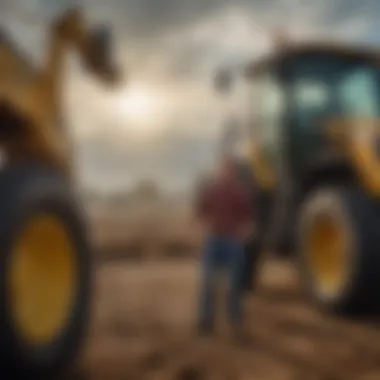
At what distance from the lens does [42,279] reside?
1.37 meters

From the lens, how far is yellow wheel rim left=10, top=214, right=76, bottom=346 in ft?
4.23

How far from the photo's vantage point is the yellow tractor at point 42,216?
128 centimetres

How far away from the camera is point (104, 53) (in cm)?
147

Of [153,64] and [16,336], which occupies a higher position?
[153,64]

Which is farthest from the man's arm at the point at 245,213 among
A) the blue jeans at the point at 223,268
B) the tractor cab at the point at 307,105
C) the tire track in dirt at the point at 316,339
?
the tractor cab at the point at 307,105

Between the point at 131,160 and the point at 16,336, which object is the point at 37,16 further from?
the point at 16,336

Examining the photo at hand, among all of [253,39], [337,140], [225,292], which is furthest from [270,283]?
[253,39]

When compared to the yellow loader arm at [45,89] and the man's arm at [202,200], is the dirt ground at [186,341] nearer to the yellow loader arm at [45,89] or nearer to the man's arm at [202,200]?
the man's arm at [202,200]

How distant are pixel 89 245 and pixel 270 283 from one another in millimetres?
417

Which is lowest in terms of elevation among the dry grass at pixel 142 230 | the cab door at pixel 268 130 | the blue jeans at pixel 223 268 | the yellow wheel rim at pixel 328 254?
the blue jeans at pixel 223 268

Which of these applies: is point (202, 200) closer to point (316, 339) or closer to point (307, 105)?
point (316, 339)

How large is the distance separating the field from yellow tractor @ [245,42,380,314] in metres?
0.18

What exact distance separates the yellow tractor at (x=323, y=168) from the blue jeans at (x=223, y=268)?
17 cm

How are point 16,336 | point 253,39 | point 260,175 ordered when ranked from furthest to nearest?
1. point 260,175
2. point 253,39
3. point 16,336
